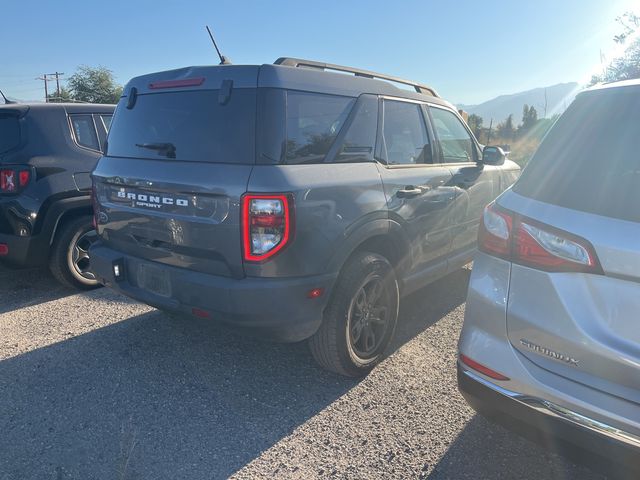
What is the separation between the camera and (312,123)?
2844 mm

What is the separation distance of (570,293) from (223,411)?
203 centimetres

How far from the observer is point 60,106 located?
4.74 m

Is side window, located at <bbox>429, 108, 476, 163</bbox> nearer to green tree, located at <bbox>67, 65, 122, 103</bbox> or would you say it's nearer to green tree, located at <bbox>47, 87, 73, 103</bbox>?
green tree, located at <bbox>47, 87, 73, 103</bbox>

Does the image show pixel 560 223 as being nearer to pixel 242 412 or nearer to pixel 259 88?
pixel 259 88

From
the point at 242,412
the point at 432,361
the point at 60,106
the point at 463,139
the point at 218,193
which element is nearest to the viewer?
the point at 218,193

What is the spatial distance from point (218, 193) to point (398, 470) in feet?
5.51

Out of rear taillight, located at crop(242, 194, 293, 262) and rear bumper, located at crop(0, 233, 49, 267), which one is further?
rear bumper, located at crop(0, 233, 49, 267)

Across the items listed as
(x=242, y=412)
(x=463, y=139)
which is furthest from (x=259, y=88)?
(x=463, y=139)

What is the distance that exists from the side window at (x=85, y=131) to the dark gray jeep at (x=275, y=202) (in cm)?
165

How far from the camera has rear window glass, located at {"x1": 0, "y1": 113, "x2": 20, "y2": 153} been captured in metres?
4.31

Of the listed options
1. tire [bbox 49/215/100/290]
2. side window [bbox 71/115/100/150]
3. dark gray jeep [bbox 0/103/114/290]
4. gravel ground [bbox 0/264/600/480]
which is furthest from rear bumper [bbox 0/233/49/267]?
side window [bbox 71/115/100/150]

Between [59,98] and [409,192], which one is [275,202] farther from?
[59,98]

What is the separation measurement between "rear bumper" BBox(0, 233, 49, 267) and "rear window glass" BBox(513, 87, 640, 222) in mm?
4121

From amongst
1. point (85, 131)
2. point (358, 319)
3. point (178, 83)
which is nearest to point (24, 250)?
point (85, 131)
